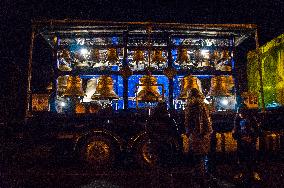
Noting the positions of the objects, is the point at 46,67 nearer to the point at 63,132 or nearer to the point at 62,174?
the point at 63,132

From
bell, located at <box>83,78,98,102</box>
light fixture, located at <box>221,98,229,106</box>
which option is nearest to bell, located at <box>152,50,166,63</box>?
bell, located at <box>83,78,98,102</box>

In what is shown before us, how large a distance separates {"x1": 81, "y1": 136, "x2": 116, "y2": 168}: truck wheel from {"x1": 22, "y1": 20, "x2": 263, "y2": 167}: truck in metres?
0.03

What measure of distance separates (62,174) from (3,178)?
1.48 m

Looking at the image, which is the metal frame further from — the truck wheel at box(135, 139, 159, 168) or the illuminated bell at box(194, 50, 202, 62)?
the truck wheel at box(135, 139, 159, 168)

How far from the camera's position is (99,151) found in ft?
27.9

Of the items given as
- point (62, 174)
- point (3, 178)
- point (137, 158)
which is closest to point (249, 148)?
point (137, 158)

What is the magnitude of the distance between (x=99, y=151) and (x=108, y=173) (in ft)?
3.12

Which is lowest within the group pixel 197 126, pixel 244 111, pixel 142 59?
pixel 197 126

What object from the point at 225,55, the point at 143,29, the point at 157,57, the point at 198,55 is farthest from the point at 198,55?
the point at 143,29

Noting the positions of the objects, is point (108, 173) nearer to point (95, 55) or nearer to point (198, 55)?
point (95, 55)

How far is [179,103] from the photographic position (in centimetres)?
1248

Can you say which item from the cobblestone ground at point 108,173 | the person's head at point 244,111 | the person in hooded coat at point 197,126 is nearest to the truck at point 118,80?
the cobblestone ground at point 108,173

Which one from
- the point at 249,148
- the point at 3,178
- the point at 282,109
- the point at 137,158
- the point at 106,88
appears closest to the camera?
the point at 249,148

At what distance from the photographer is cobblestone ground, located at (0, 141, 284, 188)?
21.2ft
